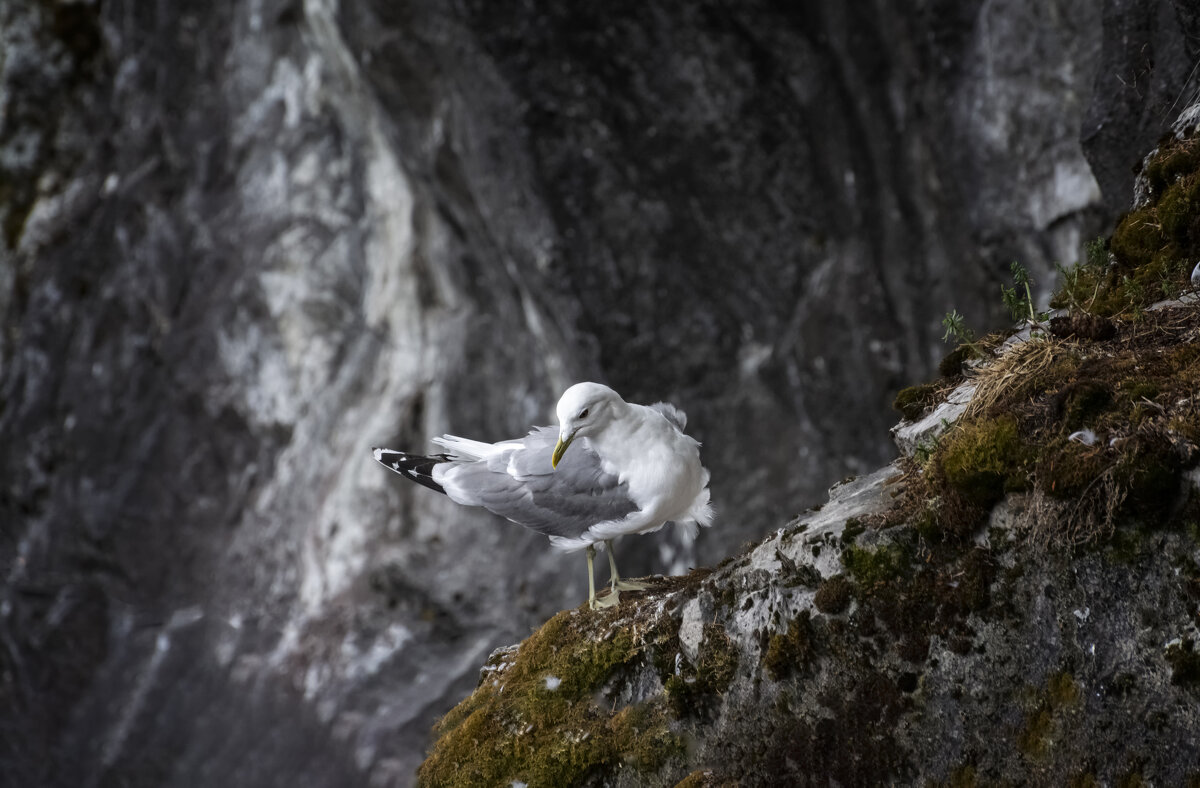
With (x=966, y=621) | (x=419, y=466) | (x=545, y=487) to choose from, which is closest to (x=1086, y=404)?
(x=966, y=621)

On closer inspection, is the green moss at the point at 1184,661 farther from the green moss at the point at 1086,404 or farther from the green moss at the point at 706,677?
the green moss at the point at 706,677

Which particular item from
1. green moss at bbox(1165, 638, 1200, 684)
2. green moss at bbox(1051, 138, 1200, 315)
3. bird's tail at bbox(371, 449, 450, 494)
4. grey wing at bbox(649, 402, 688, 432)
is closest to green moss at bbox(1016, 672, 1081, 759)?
green moss at bbox(1165, 638, 1200, 684)

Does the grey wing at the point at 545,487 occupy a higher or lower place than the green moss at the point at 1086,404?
higher

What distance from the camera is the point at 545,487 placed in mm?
3844

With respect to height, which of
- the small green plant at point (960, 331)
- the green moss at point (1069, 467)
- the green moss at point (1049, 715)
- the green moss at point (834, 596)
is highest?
the small green plant at point (960, 331)

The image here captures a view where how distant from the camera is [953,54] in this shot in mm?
6949

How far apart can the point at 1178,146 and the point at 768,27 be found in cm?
490

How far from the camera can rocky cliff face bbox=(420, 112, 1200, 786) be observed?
2.35 m

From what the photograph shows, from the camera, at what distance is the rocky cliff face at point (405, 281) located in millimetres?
7504

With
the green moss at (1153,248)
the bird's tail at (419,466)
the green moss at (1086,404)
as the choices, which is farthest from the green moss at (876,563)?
the bird's tail at (419,466)

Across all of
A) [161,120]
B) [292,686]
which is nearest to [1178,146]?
[292,686]

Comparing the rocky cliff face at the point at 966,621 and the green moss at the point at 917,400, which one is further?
the green moss at the point at 917,400

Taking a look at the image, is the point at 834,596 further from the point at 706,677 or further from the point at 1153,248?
the point at 1153,248

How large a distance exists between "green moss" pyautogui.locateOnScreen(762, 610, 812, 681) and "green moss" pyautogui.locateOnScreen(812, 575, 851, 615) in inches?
2.2
